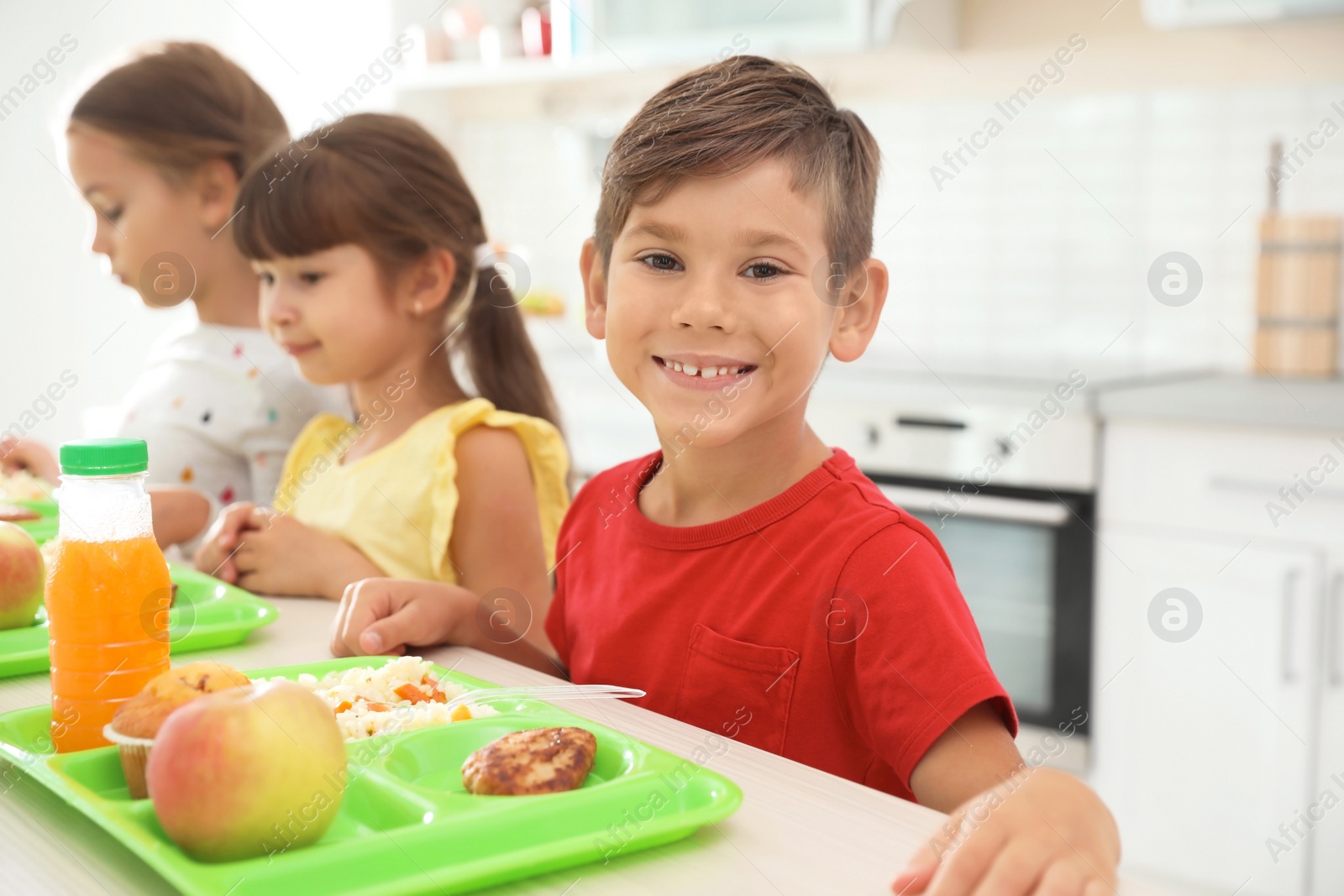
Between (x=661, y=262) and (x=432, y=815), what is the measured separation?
0.50 metres

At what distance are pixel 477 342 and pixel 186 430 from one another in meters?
0.43

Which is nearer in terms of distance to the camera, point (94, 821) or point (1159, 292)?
point (94, 821)

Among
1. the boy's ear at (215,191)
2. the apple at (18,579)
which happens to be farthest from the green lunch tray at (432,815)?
the boy's ear at (215,191)

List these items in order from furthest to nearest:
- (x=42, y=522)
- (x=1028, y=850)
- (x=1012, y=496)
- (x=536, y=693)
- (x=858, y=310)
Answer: (x=1012, y=496), (x=42, y=522), (x=858, y=310), (x=536, y=693), (x=1028, y=850)

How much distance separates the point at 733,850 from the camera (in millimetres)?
592

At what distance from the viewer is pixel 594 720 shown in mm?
763

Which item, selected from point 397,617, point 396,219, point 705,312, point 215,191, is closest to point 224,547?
point 397,617

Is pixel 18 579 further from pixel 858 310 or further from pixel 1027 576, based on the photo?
pixel 1027 576

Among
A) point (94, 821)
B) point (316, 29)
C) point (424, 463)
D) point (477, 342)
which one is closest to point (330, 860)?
point (94, 821)

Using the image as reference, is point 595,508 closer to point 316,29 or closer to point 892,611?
point 892,611

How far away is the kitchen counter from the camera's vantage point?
75.1 inches

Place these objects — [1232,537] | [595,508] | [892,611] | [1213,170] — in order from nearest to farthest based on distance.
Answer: [892,611], [595,508], [1232,537], [1213,170]

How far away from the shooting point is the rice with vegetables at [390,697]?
72 centimetres

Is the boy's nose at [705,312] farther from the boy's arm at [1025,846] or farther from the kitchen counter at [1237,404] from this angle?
the kitchen counter at [1237,404]
